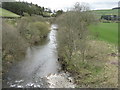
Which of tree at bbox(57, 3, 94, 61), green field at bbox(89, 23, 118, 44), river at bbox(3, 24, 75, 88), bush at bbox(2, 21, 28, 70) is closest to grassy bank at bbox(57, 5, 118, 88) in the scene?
tree at bbox(57, 3, 94, 61)

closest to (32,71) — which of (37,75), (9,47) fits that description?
(37,75)

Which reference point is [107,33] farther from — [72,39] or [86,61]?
[86,61]

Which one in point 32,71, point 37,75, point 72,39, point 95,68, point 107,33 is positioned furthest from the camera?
point 107,33

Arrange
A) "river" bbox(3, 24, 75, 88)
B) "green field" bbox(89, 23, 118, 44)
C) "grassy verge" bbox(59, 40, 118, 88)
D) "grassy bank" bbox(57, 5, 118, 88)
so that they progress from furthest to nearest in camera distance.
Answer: "green field" bbox(89, 23, 118, 44) < "river" bbox(3, 24, 75, 88) < "grassy bank" bbox(57, 5, 118, 88) < "grassy verge" bbox(59, 40, 118, 88)

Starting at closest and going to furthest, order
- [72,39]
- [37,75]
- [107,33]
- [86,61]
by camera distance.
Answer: [37,75], [86,61], [72,39], [107,33]

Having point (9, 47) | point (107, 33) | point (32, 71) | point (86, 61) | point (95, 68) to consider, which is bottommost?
point (32, 71)

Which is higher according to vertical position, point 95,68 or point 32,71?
point 95,68

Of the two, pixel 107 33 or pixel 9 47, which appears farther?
pixel 107 33

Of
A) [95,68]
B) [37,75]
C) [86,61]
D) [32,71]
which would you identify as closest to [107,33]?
[86,61]

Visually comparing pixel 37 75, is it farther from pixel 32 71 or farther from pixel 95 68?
pixel 95 68

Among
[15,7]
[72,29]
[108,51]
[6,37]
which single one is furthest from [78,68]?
[15,7]

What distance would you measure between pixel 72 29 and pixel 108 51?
19.2 feet

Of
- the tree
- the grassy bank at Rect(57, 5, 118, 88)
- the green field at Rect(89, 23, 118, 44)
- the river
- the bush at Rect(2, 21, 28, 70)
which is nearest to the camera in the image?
the grassy bank at Rect(57, 5, 118, 88)

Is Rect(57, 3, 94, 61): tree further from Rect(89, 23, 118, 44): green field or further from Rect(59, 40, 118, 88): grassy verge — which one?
Rect(89, 23, 118, 44): green field
